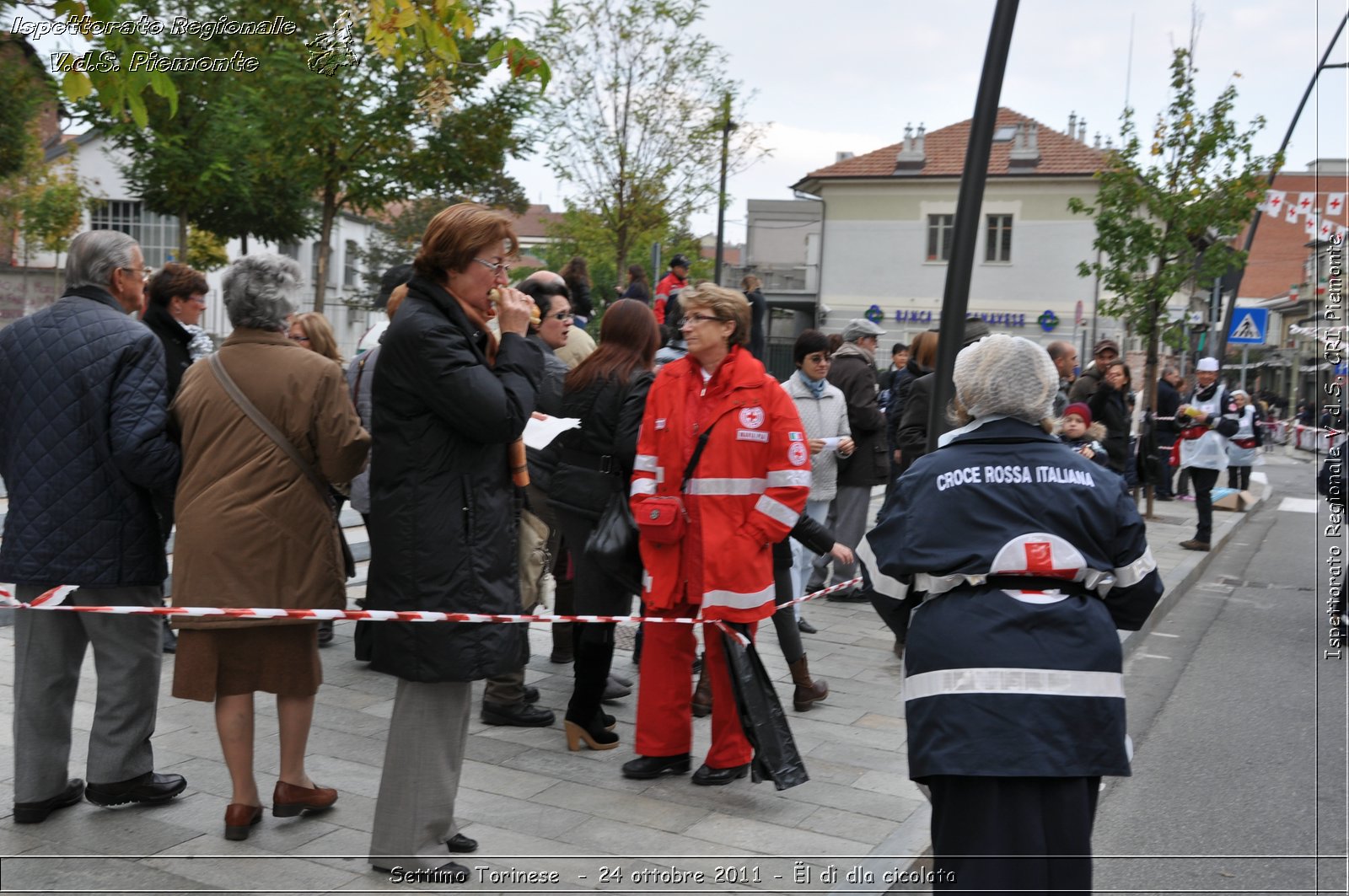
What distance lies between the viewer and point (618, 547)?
519 centimetres

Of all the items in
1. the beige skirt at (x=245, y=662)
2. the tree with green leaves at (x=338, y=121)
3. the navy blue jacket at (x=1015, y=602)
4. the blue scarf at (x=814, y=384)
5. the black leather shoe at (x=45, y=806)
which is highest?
the tree with green leaves at (x=338, y=121)

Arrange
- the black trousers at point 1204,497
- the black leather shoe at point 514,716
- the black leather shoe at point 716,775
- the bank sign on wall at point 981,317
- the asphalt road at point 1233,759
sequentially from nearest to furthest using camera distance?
the asphalt road at point 1233,759
the black leather shoe at point 716,775
the black leather shoe at point 514,716
the black trousers at point 1204,497
the bank sign on wall at point 981,317

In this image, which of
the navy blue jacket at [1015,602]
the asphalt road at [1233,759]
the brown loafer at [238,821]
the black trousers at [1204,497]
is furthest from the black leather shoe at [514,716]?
the black trousers at [1204,497]

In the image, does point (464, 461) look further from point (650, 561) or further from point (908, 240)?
point (908, 240)

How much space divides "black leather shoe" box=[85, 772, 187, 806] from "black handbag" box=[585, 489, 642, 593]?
6.06ft

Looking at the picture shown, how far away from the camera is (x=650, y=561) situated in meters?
5.09

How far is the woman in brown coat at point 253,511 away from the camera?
4.00 m

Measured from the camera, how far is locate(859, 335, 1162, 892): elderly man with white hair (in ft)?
9.64

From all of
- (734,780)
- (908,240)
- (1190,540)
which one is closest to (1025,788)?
(734,780)

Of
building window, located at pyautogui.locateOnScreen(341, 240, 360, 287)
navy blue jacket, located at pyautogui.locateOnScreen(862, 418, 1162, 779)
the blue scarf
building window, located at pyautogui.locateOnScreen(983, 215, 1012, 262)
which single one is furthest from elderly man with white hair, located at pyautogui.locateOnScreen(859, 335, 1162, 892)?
building window, located at pyautogui.locateOnScreen(341, 240, 360, 287)

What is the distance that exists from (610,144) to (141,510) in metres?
19.1

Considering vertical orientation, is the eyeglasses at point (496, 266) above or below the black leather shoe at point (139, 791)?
above

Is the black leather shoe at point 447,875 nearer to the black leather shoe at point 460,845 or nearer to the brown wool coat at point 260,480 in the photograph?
the black leather shoe at point 460,845

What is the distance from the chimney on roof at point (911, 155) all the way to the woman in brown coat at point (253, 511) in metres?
41.9
